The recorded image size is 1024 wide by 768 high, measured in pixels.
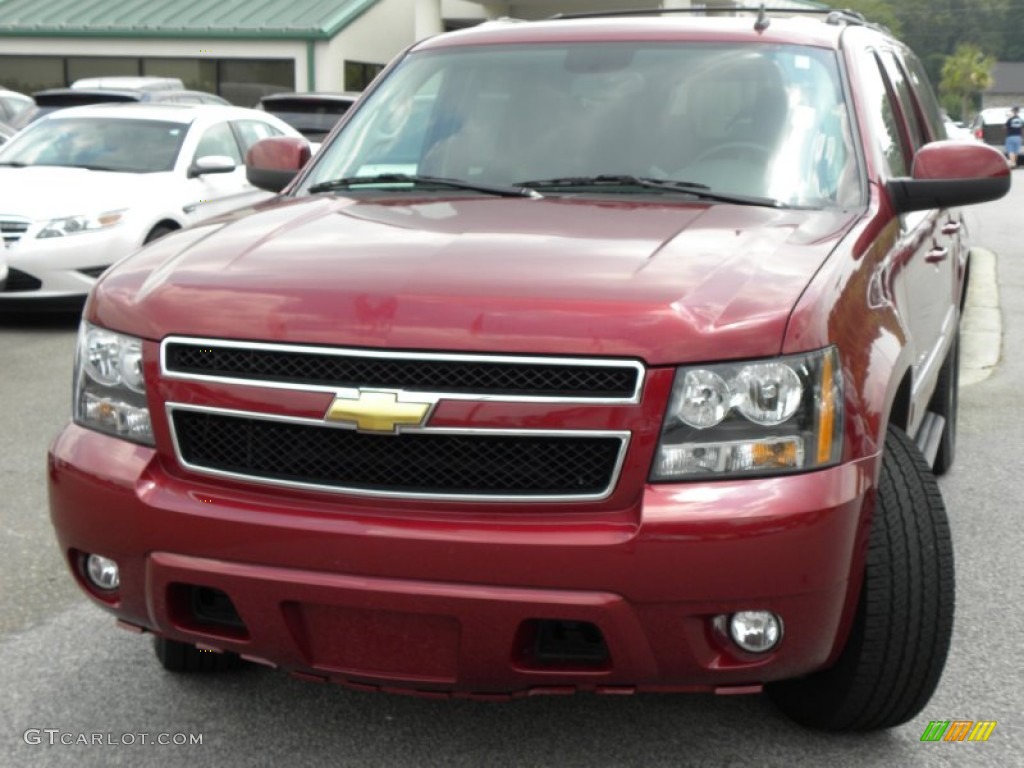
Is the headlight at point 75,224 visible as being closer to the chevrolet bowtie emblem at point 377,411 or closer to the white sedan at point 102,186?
the white sedan at point 102,186

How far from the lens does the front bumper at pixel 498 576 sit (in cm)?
290

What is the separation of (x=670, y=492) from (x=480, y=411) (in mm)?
413

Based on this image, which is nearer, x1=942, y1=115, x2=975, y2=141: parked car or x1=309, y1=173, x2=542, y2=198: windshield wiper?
x1=309, y1=173, x2=542, y2=198: windshield wiper

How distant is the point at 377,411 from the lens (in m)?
2.98

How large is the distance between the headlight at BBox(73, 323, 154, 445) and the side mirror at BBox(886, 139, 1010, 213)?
2105mm

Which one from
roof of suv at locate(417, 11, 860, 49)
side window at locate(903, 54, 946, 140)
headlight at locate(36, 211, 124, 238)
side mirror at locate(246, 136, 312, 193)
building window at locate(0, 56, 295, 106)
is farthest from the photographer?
building window at locate(0, 56, 295, 106)

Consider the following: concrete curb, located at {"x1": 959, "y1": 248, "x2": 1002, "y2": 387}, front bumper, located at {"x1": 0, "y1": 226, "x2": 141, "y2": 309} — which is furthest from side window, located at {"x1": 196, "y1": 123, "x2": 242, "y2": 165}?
concrete curb, located at {"x1": 959, "y1": 248, "x2": 1002, "y2": 387}

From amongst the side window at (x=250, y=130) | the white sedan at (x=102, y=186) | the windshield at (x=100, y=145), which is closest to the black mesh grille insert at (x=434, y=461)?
the white sedan at (x=102, y=186)

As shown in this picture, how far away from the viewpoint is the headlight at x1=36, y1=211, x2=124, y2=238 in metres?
10.0

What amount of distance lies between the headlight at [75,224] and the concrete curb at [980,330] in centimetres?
577

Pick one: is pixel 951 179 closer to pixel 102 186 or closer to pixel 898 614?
pixel 898 614

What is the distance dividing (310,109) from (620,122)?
48.9 feet

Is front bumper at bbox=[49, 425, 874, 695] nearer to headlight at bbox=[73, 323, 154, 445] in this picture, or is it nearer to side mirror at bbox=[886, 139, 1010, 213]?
headlight at bbox=[73, 323, 154, 445]

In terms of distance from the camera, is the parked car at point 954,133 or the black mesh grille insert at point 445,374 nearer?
the black mesh grille insert at point 445,374
